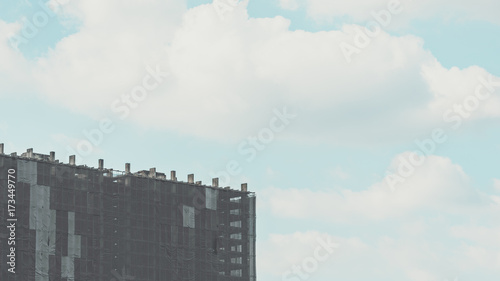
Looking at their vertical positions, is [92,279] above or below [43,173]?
below

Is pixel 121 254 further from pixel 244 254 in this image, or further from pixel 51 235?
pixel 244 254

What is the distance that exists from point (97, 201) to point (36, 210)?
41.6 feet

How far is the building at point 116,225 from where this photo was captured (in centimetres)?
16162

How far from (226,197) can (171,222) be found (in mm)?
13803

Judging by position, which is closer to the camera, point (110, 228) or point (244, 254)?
point (110, 228)

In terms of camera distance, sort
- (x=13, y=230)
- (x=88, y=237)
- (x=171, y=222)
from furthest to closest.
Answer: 1. (x=171, y=222)
2. (x=88, y=237)
3. (x=13, y=230)

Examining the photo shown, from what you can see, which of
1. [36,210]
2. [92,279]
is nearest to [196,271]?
[92,279]

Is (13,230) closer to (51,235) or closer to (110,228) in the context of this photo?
(51,235)

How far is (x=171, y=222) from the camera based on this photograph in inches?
7269

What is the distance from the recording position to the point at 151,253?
18062cm

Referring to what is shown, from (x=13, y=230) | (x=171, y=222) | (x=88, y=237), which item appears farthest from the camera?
(x=171, y=222)

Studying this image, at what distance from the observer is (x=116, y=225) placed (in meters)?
176

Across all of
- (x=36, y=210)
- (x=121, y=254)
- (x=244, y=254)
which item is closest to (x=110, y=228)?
(x=121, y=254)

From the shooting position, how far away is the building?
162m
